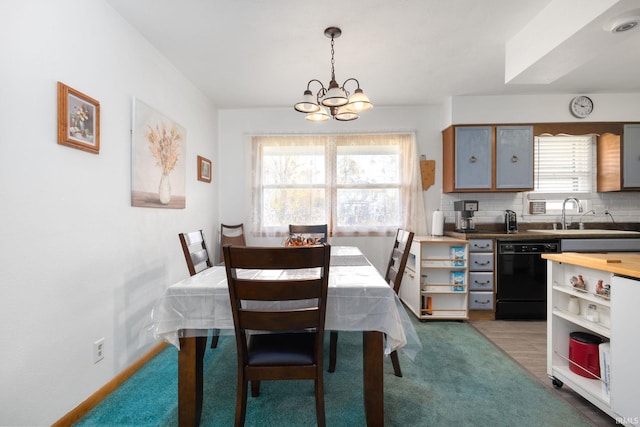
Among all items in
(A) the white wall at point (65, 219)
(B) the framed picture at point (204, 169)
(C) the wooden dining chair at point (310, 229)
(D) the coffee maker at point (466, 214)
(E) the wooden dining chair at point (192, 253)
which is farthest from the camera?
(D) the coffee maker at point (466, 214)

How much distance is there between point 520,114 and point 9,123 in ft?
15.0

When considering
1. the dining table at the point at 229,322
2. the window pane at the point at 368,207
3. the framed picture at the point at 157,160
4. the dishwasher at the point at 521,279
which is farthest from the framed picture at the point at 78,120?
the dishwasher at the point at 521,279

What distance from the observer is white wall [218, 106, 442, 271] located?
13.3ft

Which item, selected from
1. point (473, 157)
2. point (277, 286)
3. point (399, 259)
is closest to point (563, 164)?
point (473, 157)

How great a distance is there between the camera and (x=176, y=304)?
1.47 m

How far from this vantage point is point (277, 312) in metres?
1.33

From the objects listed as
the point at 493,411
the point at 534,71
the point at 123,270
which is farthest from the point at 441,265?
the point at 123,270

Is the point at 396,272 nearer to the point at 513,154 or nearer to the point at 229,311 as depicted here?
the point at 229,311

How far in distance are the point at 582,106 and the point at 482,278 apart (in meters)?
2.47

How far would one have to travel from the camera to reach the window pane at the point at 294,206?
4.05m

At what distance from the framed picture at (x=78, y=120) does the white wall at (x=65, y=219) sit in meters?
0.04

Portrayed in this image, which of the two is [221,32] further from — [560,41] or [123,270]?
[560,41]

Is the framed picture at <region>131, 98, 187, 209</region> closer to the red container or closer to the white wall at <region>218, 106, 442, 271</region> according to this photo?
the white wall at <region>218, 106, 442, 271</region>

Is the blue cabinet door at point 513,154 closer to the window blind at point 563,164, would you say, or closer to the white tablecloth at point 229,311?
the window blind at point 563,164
